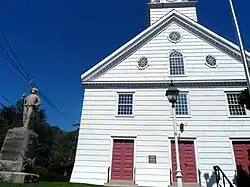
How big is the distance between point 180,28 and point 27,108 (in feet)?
40.0

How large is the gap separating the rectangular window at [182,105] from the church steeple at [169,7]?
875 centimetres

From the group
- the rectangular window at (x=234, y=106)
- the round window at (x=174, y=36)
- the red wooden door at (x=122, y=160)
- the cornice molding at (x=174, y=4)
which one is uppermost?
the cornice molding at (x=174, y=4)

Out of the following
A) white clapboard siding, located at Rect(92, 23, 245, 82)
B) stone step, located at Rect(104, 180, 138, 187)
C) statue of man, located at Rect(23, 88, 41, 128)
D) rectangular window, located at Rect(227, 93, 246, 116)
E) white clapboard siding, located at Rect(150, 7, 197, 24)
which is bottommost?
stone step, located at Rect(104, 180, 138, 187)

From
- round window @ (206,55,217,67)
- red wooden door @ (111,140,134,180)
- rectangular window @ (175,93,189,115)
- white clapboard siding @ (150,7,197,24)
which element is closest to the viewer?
red wooden door @ (111,140,134,180)

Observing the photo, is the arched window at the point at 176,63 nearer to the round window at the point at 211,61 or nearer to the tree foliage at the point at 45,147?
the round window at the point at 211,61

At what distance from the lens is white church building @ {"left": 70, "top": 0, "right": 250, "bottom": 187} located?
495 inches

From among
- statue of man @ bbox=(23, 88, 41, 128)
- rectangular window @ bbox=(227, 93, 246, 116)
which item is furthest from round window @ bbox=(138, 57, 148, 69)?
statue of man @ bbox=(23, 88, 41, 128)

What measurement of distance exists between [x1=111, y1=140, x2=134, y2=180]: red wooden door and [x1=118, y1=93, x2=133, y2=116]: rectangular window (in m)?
1.83

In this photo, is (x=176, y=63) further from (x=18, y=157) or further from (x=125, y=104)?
(x=18, y=157)

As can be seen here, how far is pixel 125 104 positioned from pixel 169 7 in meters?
11.3

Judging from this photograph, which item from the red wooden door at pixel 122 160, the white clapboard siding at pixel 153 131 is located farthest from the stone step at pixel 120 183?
the white clapboard siding at pixel 153 131

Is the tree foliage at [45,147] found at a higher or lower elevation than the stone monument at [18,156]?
higher

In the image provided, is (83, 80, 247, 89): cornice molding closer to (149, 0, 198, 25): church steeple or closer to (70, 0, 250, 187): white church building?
(70, 0, 250, 187): white church building

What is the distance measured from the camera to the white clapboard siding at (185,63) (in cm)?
1452
